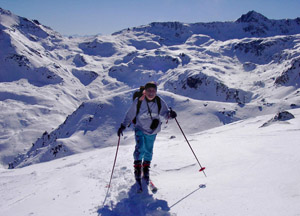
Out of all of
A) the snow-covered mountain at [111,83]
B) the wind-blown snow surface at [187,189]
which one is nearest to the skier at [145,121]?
the wind-blown snow surface at [187,189]

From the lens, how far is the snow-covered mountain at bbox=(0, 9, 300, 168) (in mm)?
48594

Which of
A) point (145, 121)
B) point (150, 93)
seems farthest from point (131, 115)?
point (150, 93)

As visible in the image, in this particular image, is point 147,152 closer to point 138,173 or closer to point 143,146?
point 143,146

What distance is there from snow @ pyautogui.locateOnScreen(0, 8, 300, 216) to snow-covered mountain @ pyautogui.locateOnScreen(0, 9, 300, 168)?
0.41 metres

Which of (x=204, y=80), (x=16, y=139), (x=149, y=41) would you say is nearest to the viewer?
(x=16, y=139)

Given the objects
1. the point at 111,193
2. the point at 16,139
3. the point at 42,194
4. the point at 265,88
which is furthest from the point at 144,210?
the point at 265,88

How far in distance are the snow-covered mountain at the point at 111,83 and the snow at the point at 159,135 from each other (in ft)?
1.33

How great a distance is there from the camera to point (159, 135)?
128 feet

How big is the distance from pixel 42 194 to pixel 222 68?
133366 millimetres

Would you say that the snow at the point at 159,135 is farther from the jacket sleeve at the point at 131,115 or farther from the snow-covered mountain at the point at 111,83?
the jacket sleeve at the point at 131,115

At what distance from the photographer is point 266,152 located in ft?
19.9

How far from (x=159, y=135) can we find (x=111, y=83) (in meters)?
99.5

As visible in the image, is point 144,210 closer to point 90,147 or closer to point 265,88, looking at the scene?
→ point 90,147

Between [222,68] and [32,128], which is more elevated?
[222,68]
